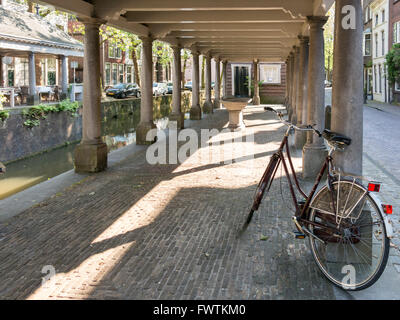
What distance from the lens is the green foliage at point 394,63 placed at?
29.5m

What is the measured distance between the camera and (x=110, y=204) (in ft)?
23.5

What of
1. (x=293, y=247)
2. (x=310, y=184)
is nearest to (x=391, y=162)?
(x=310, y=184)

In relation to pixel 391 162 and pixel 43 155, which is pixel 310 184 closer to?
pixel 391 162

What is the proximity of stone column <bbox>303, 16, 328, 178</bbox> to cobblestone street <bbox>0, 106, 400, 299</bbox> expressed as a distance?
105cm

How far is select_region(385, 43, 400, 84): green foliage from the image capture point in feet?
96.8

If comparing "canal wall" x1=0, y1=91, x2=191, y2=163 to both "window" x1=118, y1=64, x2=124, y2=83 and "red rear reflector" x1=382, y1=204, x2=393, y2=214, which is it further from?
"window" x1=118, y1=64, x2=124, y2=83

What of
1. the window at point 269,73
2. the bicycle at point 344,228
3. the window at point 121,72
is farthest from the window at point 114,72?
the bicycle at point 344,228

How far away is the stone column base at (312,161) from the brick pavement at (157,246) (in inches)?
36.2

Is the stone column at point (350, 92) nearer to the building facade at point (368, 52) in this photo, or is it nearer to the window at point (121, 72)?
the building facade at point (368, 52)

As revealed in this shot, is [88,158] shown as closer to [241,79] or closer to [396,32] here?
[396,32]

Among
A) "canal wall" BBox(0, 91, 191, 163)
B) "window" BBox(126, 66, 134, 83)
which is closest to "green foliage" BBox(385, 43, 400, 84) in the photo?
"canal wall" BBox(0, 91, 191, 163)

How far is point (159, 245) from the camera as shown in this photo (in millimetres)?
5230

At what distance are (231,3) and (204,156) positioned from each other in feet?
12.0

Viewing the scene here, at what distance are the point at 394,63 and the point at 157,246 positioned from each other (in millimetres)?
28974
